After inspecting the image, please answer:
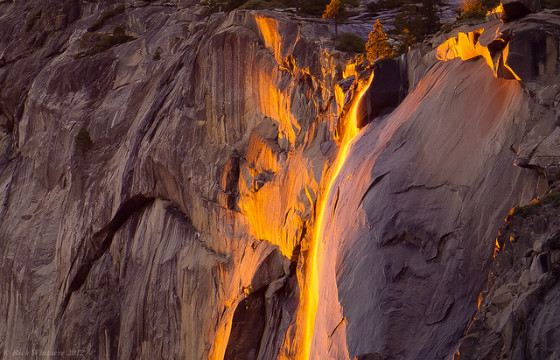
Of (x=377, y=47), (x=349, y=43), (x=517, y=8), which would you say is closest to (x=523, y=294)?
(x=517, y=8)

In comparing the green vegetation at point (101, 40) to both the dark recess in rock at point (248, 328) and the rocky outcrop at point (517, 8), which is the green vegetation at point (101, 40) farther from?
the rocky outcrop at point (517, 8)

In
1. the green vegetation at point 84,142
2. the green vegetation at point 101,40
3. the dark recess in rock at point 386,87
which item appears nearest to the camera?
the dark recess in rock at point 386,87

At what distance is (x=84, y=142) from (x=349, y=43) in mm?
16674

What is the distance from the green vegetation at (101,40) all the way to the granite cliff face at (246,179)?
238 millimetres

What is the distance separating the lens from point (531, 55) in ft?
76.0

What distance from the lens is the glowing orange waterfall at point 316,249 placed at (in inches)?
1212

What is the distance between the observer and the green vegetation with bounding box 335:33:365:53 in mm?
37787

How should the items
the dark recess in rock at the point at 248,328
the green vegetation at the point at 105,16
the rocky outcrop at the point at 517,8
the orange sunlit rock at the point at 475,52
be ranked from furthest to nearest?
the green vegetation at the point at 105,16, the dark recess in rock at the point at 248,328, the rocky outcrop at the point at 517,8, the orange sunlit rock at the point at 475,52

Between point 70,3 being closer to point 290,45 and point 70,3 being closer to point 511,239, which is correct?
point 290,45

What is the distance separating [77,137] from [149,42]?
5823 mm

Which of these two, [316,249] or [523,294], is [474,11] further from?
[523,294]

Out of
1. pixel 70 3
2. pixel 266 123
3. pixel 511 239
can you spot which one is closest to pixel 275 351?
pixel 266 123

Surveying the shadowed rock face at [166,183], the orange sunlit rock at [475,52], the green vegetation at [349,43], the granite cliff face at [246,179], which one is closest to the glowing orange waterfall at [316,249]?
the granite cliff face at [246,179]

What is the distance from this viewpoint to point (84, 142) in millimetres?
50062
